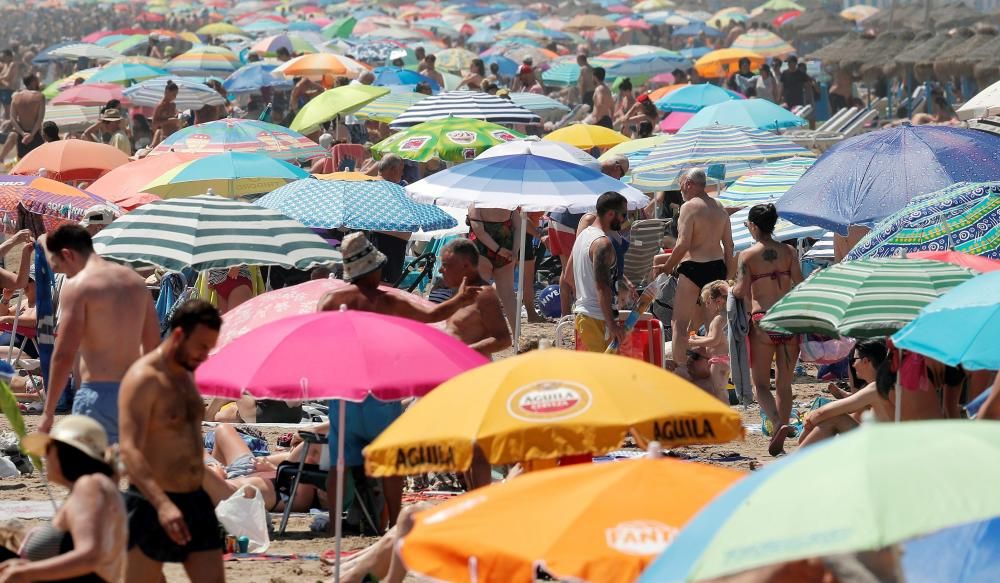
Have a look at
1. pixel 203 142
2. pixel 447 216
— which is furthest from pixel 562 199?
pixel 203 142

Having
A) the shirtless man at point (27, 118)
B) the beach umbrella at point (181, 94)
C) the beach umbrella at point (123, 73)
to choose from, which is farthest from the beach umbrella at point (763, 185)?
the beach umbrella at point (123, 73)

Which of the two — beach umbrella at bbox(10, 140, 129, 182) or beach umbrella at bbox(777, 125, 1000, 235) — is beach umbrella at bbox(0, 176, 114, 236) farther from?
beach umbrella at bbox(777, 125, 1000, 235)

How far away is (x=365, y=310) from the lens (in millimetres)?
7359

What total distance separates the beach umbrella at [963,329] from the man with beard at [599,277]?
3.18 meters

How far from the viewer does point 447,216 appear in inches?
440

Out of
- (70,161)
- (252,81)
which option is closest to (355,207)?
(70,161)

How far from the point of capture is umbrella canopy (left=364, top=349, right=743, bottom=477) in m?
5.11

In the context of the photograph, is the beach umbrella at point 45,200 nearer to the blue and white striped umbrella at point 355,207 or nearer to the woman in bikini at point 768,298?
the blue and white striped umbrella at point 355,207

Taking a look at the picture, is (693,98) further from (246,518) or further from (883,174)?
(246,518)

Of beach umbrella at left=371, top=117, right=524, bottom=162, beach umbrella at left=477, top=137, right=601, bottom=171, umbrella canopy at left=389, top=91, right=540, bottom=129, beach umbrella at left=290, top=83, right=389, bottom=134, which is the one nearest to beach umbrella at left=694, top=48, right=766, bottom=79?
beach umbrella at left=290, top=83, right=389, bottom=134

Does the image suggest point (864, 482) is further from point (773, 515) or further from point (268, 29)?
point (268, 29)

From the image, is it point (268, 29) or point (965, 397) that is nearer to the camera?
point (965, 397)

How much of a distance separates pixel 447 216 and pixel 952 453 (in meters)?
7.60

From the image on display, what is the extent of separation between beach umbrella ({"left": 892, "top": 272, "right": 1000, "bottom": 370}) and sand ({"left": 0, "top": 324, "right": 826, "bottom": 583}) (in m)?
2.46
